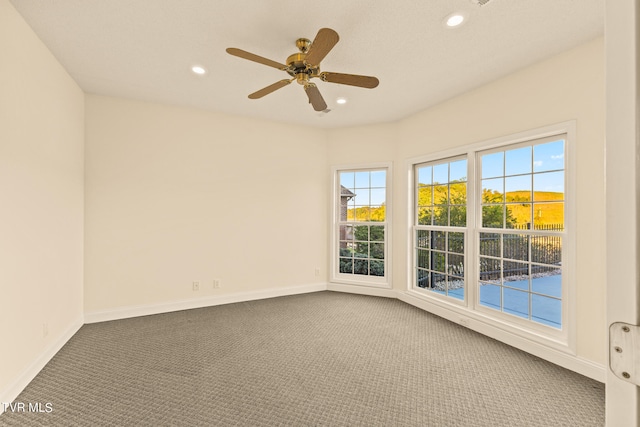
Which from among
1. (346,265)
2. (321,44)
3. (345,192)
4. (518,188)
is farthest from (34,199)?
(518,188)

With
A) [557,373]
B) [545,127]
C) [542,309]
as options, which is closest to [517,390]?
[557,373]

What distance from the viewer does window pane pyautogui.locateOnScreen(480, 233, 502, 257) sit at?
3.19 meters

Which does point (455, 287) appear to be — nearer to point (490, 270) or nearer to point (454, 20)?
point (490, 270)

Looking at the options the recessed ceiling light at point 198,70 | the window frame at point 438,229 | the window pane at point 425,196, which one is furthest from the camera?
the window pane at point 425,196

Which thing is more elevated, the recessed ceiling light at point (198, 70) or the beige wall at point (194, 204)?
the recessed ceiling light at point (198, 70)

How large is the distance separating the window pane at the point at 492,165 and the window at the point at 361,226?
1523 mm

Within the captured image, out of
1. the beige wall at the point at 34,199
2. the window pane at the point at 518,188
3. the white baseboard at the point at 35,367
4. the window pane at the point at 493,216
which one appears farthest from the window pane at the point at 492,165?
the white baseboard at the point at 35,367

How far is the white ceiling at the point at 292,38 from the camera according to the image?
6.79ft

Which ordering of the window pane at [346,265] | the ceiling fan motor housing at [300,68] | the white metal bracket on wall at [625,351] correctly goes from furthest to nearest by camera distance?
the window pane at [346,265] → the ceiling fan motor housing at [300,68] → the white metal bracket on wall at [625,351]

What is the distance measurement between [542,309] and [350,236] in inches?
106

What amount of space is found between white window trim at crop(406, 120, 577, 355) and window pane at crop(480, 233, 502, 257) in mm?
78

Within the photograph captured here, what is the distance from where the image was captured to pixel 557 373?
7.99 feet

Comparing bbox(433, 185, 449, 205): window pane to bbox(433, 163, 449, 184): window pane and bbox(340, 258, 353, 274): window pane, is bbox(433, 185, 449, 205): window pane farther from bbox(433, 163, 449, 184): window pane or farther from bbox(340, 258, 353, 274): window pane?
bbox(340, 258, 353, 274): window pane

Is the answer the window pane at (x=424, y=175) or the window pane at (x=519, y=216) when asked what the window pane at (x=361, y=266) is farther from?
the window pane at (x=519, y=216)
